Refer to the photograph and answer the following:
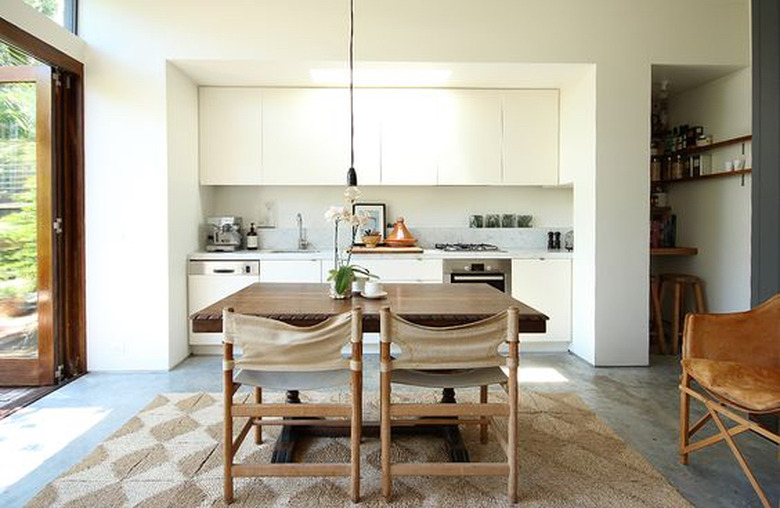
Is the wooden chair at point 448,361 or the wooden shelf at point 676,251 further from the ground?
the wooden shelf at point 676,251

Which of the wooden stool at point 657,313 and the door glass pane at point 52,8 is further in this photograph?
the wooden stool at point 657,313

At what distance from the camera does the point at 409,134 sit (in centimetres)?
469

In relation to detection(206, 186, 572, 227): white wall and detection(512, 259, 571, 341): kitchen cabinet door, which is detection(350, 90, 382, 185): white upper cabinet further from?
detection(512, 259, 571, 341): kitchen cabinet door

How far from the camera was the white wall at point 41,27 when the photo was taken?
10.1ft

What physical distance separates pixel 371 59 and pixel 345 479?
10.0 ft

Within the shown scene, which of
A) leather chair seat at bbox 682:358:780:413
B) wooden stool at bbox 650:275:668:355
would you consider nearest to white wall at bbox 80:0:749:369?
wooden stool at bbox 650:275:668:355

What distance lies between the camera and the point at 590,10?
4.05m

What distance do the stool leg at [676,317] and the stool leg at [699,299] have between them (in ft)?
0.38

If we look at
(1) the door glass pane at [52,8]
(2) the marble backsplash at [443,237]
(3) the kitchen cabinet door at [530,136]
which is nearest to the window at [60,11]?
(1) the door glass pane at [52,8]

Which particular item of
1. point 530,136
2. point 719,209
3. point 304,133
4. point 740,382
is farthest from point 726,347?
point 304,133

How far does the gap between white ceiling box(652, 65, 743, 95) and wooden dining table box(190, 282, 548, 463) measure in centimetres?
271

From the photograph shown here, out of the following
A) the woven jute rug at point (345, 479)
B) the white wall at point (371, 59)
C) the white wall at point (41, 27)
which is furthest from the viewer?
the white wall at point (371, 59)

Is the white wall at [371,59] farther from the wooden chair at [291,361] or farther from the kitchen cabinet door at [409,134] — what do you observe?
the wooden chair at [291,361]

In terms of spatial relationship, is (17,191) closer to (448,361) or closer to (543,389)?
(448,361)
